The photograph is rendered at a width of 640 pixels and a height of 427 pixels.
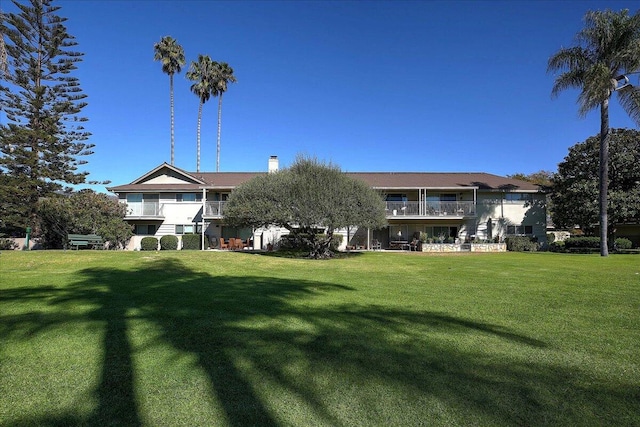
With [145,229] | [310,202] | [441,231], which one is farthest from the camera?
[441,231]

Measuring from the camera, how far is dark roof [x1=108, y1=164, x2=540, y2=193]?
1214 inches

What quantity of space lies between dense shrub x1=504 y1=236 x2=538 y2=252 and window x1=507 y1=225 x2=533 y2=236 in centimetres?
221

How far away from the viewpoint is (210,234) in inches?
1207

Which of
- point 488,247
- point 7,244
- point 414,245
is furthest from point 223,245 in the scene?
point 488,247

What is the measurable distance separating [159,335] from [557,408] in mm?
4608

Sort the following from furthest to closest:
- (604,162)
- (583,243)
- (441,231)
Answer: (441,231) → (583,243) → (604,162)

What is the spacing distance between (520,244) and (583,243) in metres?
6.90

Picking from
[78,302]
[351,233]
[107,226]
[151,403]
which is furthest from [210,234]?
[151,403]

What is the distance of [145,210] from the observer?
30.3 metres

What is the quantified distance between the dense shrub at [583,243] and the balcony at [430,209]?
9659 millimetres

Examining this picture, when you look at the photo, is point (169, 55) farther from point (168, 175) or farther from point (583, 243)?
point (583, 243)

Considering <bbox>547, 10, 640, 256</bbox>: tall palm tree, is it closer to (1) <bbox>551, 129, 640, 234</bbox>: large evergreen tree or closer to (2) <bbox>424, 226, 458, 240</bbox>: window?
(1) <bbox>551, 129, 640, 234</bbox>: large evergreen tree

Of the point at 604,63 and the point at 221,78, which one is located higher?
the point at 221,78

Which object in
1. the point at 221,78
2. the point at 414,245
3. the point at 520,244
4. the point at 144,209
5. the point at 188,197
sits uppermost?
the point at 221,78
